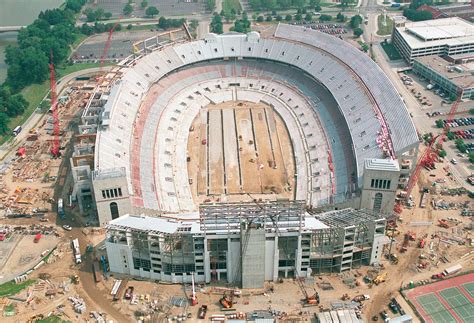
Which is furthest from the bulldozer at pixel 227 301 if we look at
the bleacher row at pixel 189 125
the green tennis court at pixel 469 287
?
the green tennis court at pixel 469 287

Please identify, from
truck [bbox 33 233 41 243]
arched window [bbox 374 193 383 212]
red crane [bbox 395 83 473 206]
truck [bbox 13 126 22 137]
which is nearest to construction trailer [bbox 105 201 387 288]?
arched window [bbox 374 193 383 212]

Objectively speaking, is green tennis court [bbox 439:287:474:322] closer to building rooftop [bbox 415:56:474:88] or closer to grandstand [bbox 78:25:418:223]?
grandstand [bbox 78:25:418:223]

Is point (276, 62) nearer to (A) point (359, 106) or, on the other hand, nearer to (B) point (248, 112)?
(B) point (248, 112)

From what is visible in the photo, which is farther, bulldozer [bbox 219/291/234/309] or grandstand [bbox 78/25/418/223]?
grandstand [bbox 78/25/418/223]

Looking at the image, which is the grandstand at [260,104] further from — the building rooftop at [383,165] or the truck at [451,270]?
the truck at [451,270]

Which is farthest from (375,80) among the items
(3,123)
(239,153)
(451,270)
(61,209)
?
(3,123)
